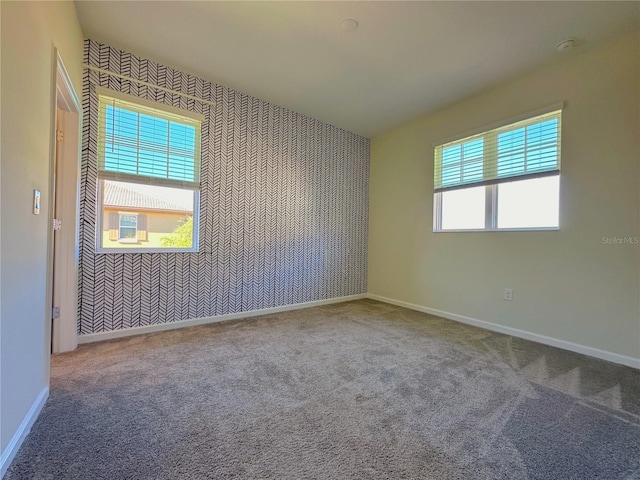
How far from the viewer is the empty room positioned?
1.29m

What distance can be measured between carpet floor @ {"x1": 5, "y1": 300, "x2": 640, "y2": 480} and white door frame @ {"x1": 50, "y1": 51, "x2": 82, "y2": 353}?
0.83 feet

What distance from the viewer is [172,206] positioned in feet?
9.77

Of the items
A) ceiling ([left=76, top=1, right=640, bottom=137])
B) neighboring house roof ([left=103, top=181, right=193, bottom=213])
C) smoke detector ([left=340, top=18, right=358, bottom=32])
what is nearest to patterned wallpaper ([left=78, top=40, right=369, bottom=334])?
neighboring house roof ([left=103, top=181, right=193, bottom=213])

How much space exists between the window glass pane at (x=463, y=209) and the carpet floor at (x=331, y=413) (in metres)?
1.39

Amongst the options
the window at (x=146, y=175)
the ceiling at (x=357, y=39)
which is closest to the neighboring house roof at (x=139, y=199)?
the window at (x=146, y=175)

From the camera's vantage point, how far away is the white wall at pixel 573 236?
7.40 ft

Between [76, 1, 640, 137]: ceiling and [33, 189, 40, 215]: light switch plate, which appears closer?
[33, 189, 40, 215]: light switch plate

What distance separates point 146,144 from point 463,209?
3.59 meters

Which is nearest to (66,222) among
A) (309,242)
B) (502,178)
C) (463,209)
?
(309,242)

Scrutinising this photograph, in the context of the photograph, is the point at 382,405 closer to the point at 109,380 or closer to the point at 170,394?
the point at 170,394

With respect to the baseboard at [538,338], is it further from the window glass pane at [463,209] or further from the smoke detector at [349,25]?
the smoke detector at [349,25]

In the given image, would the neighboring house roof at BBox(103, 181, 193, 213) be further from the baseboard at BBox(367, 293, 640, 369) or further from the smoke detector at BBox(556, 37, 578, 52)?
the smoke detector at BBox(556, 37, 578, 52)

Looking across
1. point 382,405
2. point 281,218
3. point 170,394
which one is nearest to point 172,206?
point 281,218

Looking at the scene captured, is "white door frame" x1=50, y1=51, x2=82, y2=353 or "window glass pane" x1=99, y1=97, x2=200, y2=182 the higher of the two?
"window glass pane" x1=99, y1=97, x2=200, y2=182
